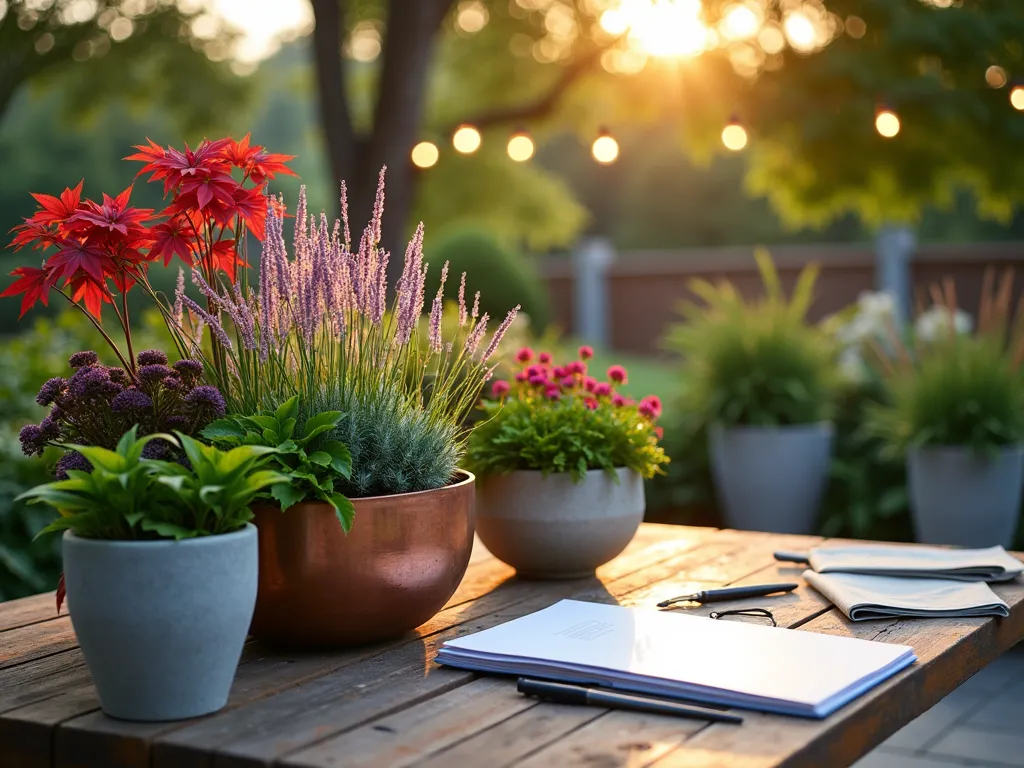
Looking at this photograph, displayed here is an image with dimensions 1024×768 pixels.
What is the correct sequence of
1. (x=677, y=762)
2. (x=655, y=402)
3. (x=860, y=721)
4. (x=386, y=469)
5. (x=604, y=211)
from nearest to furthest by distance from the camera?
(x=677, y=762), (x=860, y=721), (x=386, y=469), (x=655, y=402), (x=604, y=211)

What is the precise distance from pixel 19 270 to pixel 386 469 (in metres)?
0.54

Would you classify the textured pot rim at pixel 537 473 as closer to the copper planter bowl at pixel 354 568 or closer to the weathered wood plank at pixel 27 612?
the copper planter bowl at pixel 354 568


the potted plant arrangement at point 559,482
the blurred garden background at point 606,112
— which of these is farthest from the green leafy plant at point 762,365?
the potted plant arrangement at point 559,482

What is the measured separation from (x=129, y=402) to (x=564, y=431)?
728 mm

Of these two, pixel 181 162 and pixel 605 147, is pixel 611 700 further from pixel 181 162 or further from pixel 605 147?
pixel 605 147

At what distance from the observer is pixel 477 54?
31.9ft

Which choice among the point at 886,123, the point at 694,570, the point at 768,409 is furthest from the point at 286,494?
the point at 768,409

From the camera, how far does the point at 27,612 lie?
6.15ft

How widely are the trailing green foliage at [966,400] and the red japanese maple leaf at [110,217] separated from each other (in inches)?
127

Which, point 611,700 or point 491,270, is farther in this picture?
point 491,270

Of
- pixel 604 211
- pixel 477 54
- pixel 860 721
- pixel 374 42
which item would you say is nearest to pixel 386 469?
pixel 860 721

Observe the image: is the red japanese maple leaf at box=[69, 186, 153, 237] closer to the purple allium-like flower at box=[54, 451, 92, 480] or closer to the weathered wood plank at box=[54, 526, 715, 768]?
the purple allium-like flower at box=[54, 451, 92, 480]

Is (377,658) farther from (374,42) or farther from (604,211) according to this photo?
(604,211)

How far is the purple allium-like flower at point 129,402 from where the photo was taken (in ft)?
4.89
